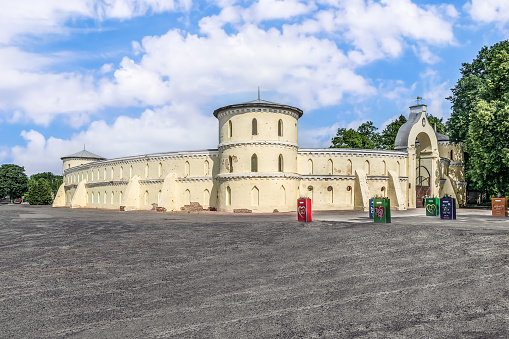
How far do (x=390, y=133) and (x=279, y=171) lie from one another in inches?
1444

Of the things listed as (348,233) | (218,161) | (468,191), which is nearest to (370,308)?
(348,233)

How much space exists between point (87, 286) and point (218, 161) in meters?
34.2

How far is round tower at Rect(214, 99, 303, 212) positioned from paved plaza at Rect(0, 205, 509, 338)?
2235cm

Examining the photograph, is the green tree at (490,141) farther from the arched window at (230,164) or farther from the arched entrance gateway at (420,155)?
the arched window at (230,164)

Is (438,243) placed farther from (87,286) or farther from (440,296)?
(87,286)

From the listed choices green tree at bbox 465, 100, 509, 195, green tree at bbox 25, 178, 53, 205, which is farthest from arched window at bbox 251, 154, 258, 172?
green tree at bbox 25, 178, 53, 205

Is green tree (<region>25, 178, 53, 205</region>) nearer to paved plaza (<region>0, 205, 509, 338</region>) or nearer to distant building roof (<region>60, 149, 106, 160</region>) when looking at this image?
distant building roof (<region>60, 149, 106, 160</region>)

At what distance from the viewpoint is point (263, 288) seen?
923 cm

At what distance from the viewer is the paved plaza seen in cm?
690

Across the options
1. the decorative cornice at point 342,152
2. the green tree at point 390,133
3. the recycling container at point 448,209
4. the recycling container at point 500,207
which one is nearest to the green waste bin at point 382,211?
the recycling container at point 448,209

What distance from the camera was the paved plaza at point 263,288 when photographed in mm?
6904

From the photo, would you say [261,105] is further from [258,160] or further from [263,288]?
[263,288]

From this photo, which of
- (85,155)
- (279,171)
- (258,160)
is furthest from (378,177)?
(85,155)

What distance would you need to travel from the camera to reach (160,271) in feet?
36.5
